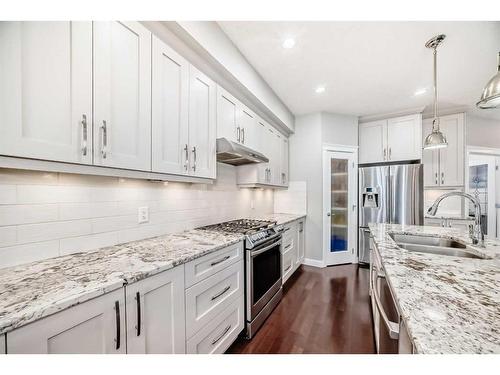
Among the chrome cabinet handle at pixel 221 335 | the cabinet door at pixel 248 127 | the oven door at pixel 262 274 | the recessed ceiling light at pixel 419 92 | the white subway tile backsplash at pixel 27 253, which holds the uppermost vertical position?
the recessed ceiling light at pixel 419 92

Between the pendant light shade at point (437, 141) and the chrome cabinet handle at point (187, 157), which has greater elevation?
the pendant light shade at point (437, 141)

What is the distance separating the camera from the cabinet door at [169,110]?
1412mm

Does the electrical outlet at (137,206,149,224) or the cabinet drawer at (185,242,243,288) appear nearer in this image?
the cabinet drawer at (185,242,243,288)

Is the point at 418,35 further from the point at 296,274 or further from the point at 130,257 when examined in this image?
the point at 296,274

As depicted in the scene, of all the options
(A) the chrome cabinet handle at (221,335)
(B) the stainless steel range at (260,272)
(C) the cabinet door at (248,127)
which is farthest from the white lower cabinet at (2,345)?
(C) the cabinet door at (248,127)

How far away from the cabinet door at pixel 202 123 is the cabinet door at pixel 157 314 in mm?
877

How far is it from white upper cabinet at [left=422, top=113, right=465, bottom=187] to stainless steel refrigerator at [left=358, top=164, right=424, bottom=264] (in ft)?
1.77

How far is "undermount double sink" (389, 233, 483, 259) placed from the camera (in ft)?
4.76

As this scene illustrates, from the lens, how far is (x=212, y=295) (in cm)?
143

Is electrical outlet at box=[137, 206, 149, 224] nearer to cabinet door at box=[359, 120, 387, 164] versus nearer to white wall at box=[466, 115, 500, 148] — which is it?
cabinet door at box=[359, 120, 387, 164]

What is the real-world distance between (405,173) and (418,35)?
214cm

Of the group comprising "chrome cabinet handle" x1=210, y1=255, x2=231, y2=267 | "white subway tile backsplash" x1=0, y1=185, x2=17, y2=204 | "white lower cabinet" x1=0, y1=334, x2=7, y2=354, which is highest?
"white subway tile backsplash" x1=0, y1=185, x2=17, y2=204

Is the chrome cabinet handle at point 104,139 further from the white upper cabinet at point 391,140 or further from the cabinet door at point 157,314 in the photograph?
the white upper cabinet at point 391,140

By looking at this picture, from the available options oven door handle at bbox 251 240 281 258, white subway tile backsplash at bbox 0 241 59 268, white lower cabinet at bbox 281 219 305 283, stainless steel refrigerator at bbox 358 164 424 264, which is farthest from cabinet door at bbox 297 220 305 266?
white subway tile backsplash at bbox 0 241 59 268
